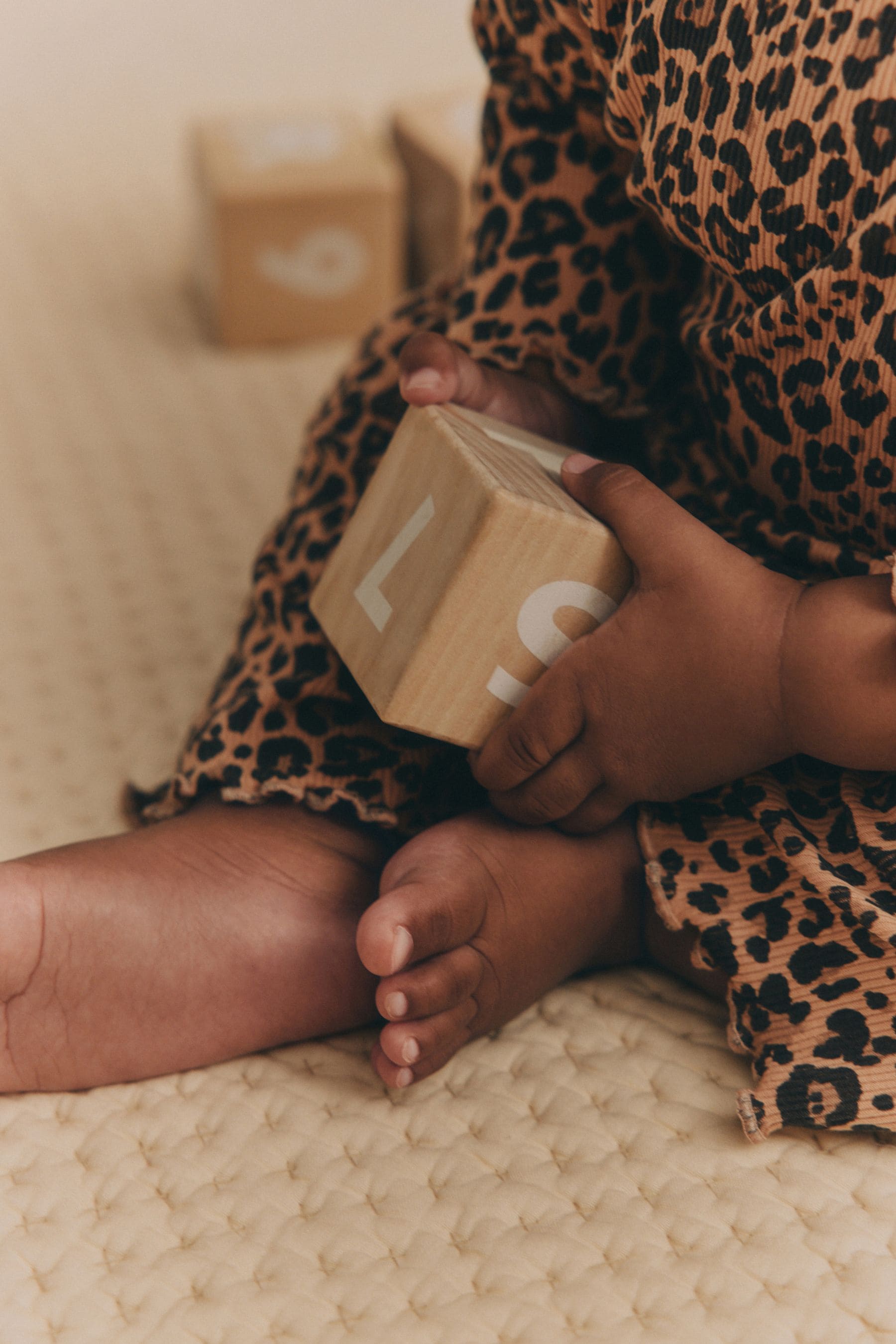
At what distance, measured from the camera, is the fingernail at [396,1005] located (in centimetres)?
50

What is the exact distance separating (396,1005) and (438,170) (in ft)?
2.87

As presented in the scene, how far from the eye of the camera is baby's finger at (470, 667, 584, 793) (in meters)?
0.51

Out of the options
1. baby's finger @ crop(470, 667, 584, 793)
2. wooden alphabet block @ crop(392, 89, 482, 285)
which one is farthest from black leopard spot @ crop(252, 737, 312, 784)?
wooden alphabet block @ crop(392, 89, 482, 285)

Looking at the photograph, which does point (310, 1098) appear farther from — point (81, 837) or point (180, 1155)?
point (81, 837)

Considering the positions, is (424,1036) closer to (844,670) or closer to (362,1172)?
(362,1172)

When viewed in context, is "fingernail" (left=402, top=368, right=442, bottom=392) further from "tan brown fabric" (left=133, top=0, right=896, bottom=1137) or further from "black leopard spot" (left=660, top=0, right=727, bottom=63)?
"black leopard spot" (left=660, top=0, right=727, bottom=63)

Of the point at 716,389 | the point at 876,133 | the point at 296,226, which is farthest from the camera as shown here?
the point at 296,226

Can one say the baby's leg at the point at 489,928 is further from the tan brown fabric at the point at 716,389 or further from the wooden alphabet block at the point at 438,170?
the wooden alphabet block at the point at 438,170

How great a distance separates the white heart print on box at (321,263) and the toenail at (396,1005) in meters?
0.79

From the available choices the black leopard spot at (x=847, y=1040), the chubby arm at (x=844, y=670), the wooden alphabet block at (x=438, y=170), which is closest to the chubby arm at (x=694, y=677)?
the chubby arm at (x=844, y=670)

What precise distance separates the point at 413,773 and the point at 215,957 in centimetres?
13

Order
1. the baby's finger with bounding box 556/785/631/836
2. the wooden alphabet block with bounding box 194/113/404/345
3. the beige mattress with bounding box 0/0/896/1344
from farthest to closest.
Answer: the wooden alphabet block with bounding box 194/113/404/345 < the baby's finger with bounding box 556/785/631/836 < the beige mattress with bounding box 0/0/896/1344

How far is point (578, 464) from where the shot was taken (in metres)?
0.54

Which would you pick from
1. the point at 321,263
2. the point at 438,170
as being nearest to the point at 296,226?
the point at 321,263
